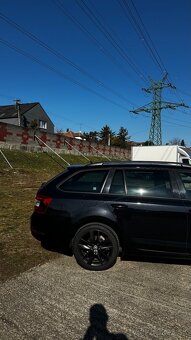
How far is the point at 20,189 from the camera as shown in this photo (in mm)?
12672

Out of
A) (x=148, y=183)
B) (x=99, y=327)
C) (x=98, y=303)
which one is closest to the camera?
(x=99, y=327)

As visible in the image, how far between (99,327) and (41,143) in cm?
2231

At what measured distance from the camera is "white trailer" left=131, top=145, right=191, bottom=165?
61.4ft

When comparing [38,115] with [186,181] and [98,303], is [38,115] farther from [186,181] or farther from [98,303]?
[98,303]

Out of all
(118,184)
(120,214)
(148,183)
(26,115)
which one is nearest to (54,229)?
(120,214)

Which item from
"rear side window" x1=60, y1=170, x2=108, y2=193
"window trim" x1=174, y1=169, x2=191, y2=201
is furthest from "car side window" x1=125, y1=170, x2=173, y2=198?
"rear side window" x1=60, y1=170, x2=108, y2=193

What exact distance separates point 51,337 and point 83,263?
182cm

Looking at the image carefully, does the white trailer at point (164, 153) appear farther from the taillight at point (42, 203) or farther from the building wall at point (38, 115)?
the building wall at point (38, 115)

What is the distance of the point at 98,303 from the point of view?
3941 millimetres

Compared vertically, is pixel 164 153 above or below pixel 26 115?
below

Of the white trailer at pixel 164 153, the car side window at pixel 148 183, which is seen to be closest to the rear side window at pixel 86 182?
the car side window at pixel 148 183

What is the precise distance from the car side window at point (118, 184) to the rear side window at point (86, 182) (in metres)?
0.17

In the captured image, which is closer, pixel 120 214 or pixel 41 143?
pixel 120 214

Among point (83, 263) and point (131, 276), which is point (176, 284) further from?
point (83, 263)
